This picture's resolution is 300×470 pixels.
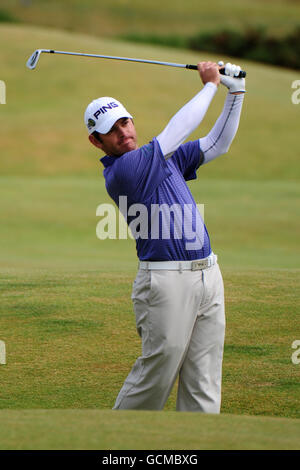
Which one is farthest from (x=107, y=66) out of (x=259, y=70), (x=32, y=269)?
(x=32, y=269)

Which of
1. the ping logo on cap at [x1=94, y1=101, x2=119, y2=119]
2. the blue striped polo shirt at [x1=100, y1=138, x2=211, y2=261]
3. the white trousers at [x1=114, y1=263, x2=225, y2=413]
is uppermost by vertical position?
the ping logo on cap at [x1=94, y1=101, x2=119, y2=119]

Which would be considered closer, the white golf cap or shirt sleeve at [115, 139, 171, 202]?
shirt sleeve at [115, 139, 171, 202]

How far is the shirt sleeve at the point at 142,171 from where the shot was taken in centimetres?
353

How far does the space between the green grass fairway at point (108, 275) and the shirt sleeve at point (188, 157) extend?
45.6 inches

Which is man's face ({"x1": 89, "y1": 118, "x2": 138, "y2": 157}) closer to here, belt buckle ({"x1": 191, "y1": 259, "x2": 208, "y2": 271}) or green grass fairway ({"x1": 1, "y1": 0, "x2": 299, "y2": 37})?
belt buckle ({"x1": 191, "y1": 259, "x2": 208, "y2": 271})

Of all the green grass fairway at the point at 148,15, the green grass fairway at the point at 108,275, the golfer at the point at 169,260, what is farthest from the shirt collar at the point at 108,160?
the green grass fairway at the point at 148,15

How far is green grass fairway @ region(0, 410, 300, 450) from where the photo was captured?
2635 mm

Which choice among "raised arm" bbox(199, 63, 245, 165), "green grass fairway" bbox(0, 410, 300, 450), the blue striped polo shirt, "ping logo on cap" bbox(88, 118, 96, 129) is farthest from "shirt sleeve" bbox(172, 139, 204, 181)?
"green grass fairway" bbox(0, 410, 300, 450)

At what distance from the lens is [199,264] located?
366 centimetres

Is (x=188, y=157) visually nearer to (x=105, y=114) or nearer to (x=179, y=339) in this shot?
(x=105, y=114)

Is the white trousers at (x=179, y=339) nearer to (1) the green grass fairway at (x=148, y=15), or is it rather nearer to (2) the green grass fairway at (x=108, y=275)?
(2) the green grass fairway at (x=108, y=275)

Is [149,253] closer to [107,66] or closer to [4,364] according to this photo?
[4,364]

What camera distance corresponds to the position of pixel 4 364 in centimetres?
534

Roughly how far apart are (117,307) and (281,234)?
5951mm
